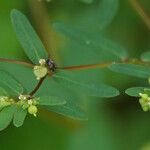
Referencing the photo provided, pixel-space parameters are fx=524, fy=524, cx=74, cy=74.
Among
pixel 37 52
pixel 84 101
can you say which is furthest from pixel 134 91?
pixel 84 101

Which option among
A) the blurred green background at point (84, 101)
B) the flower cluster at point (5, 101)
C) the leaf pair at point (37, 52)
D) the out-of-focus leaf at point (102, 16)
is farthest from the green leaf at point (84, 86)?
the blurred green background at point (84, 101)

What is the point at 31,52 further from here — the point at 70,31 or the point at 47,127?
the point at 47,127

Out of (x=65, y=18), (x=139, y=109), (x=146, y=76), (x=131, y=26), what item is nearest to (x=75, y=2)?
(x=65, y=18)

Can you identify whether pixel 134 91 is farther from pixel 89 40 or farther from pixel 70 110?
pixel 89 40

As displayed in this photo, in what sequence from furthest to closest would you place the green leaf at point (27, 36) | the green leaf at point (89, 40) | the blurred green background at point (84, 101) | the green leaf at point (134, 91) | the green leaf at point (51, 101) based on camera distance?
the blurred green background at point (84, 101)
the green leaf at point (89, 40)
the green leaf at point (27, 36)
the green leaf at point (134, 91)
the green leaf at point (51, 101)

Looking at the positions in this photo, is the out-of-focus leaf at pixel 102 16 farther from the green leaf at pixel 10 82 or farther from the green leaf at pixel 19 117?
the green leaf at pixel 19 117

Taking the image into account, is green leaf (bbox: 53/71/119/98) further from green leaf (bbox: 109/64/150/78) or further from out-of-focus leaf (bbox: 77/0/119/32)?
out-of-focus leaf (bbox: 77/0/119/32)
